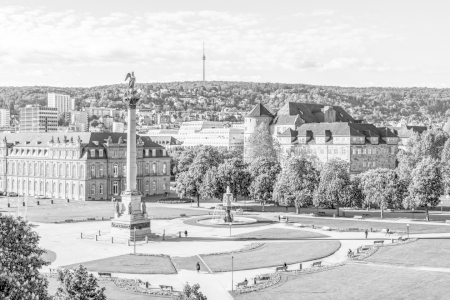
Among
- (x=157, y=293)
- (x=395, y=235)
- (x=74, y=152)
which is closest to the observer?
(x=157, y=293)

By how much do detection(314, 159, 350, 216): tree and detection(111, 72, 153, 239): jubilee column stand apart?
101ft

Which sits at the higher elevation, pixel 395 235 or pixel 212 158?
pixel 212 158

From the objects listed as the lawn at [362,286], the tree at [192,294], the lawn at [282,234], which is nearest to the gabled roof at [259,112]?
the lawn at [282,234]

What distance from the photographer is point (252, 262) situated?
62.8 m

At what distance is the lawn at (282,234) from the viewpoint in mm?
79688

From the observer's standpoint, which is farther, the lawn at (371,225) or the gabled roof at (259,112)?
the gabled roof at (259,112)

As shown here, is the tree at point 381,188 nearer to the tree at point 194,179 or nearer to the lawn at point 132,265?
the tree at point 194,179

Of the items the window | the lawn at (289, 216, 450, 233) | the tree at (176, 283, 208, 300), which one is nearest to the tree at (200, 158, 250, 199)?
the lawn at (289, 216, 450, 233)

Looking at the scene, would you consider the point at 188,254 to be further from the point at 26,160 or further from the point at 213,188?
the point at 26,160

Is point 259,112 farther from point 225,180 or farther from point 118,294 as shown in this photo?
point 118,294

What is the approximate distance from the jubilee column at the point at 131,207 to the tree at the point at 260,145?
69.3 metres

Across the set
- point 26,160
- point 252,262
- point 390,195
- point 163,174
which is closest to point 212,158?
point 163,174

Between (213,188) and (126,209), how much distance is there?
3251cm

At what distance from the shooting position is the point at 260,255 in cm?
6669
